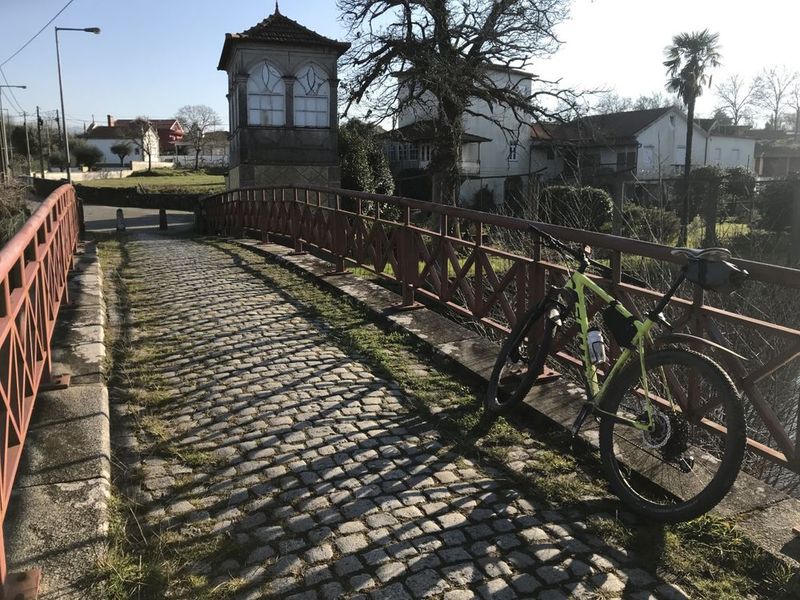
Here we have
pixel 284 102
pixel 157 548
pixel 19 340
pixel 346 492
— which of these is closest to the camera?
pixel 157 548

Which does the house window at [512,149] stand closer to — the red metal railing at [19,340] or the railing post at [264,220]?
the railing post at [264,220]

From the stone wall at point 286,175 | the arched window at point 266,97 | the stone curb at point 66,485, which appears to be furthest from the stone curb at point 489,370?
the arched window at point 266,97

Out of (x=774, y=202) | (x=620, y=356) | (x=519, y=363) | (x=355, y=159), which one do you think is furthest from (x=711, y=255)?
(x=355, y=159)

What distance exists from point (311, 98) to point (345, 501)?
78.4 feet

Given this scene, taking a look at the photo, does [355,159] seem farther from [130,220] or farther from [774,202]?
[774,202]

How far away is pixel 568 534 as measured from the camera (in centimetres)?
304

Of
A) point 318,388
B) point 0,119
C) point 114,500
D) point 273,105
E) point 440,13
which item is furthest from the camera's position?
point 0,119

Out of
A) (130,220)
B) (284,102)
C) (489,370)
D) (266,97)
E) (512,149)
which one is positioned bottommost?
(130,220)

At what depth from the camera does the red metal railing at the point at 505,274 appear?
306 cm

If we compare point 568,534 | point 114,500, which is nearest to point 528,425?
point 568,534

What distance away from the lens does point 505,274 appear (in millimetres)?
5301

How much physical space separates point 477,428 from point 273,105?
22990mm

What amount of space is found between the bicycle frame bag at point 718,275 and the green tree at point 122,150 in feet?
285

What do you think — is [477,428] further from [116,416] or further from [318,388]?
[116,416]
